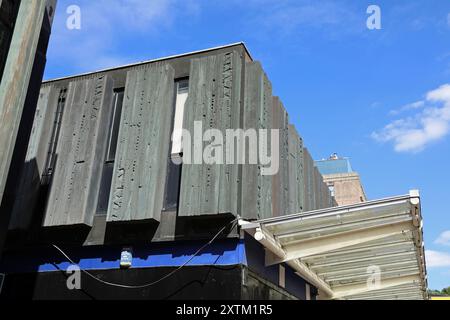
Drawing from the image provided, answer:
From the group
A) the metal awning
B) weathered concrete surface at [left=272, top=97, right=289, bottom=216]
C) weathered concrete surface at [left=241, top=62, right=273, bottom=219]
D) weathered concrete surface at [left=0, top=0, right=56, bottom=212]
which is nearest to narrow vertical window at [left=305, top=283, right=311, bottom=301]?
the metal awning

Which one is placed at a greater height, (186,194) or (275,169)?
(275,169)

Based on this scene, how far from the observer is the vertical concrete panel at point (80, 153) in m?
9.52

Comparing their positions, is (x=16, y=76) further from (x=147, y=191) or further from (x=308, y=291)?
(x=308, y=291)

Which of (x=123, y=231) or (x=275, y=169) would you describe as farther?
(x=275, y=169)

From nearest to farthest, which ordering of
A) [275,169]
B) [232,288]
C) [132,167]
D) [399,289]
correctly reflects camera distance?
1. [232,288]
2. [132,167]
3. [275,169]
4. [399,289]

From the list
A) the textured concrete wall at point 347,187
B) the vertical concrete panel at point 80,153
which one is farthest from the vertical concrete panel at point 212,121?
the textured concrete wall at point 347,187

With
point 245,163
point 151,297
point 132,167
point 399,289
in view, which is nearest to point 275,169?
point 245,163

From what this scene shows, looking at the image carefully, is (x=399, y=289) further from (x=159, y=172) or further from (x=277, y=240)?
(x=159, y=172)

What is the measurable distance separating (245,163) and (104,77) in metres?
3.84

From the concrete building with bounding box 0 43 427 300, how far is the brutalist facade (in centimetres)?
2

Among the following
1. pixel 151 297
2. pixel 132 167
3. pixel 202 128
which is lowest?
pixel 151 297

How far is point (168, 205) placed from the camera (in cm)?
930

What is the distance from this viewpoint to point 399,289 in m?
14.3

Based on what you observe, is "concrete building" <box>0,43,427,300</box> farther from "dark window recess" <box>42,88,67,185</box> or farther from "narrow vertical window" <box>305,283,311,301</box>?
"narrow vertical window" <box>305,283,311,301</box>
